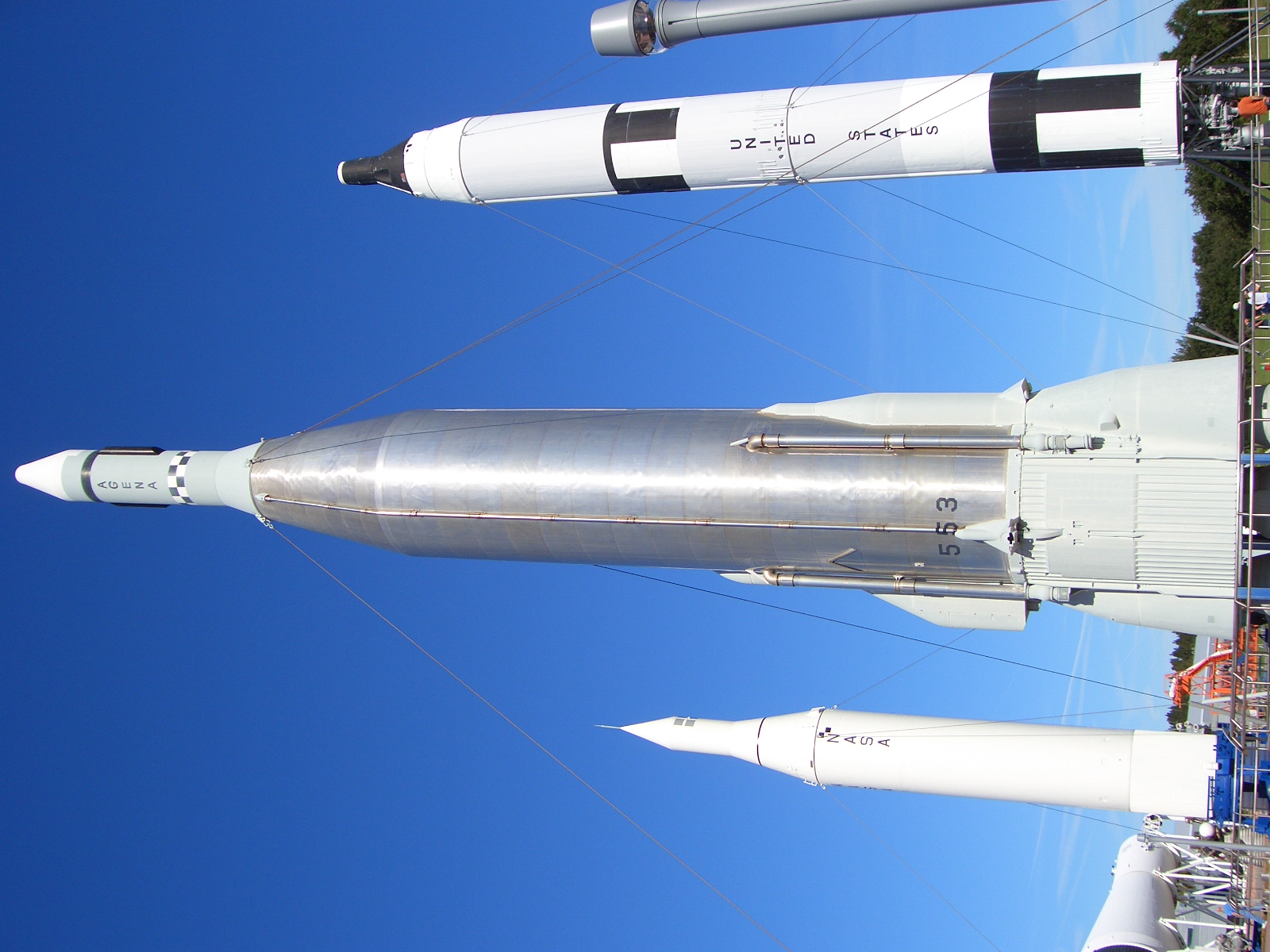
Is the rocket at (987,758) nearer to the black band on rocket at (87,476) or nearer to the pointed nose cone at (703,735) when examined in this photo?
the pointed nose cone at (703,735)

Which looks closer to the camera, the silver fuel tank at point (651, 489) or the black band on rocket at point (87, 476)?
the silver fuel tank at point (651, 489)

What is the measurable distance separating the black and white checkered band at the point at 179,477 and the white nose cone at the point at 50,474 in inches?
103

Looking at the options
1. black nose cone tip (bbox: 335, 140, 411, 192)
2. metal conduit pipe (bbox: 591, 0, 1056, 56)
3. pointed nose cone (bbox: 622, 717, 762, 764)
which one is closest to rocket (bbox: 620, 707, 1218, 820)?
pointed nose cone (bbox: 622, 717, 762, 764)

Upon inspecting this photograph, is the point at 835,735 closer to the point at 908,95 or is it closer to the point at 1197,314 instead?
the point at 908,95

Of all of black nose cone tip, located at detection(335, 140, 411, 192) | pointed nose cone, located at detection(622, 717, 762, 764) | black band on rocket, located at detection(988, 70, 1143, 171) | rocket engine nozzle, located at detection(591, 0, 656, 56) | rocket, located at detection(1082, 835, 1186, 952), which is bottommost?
rocket, located at detection(1082, 835, 1186, 952)

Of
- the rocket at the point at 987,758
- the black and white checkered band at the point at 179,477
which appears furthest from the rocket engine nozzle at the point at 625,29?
the rocket at the point at 987,758

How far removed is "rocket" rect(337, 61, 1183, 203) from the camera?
52.1 feet

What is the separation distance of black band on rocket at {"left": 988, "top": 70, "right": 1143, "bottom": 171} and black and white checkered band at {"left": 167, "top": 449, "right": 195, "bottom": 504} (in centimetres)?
1560

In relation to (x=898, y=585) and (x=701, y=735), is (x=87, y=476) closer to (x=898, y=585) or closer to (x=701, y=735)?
(x=701, y=735)

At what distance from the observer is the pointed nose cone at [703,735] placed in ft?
59.3

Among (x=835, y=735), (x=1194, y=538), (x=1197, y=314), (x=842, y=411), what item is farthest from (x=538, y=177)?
(x=1197, y=314)

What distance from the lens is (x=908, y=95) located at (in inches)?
661

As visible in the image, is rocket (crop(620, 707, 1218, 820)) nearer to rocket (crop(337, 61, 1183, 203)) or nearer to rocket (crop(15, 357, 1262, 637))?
→ rocket (crop(15, 357, 1262, 637))

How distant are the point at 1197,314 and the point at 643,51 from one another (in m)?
34.5
